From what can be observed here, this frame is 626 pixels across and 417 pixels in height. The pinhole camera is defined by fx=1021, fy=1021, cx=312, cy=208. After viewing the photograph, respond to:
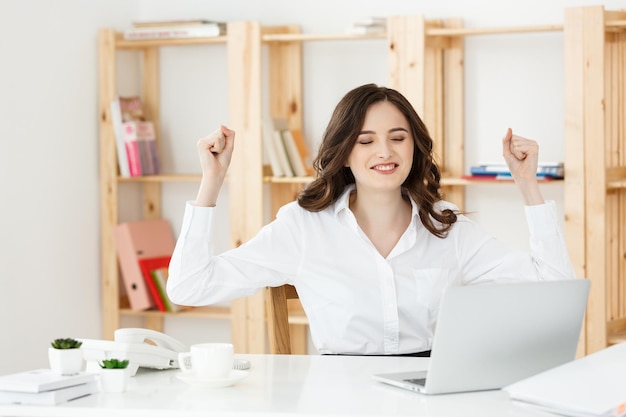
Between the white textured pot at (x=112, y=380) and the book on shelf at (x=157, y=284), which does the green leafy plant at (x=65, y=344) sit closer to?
the white textured pot at (x=112, y=380)

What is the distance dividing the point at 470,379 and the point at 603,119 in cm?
213

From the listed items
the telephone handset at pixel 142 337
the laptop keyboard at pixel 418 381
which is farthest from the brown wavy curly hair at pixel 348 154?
the laptop keyboard at pixel 418 381

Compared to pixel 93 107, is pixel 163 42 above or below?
above

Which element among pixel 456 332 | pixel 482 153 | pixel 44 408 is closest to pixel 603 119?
pixel 482 153

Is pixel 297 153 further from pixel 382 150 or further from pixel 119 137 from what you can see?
pixel 382 150

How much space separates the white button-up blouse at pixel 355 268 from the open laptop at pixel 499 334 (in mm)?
636

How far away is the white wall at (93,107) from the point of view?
13.0ft

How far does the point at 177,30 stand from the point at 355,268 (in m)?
2.05

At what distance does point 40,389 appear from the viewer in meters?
1.77

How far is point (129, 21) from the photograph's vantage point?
15.3ft

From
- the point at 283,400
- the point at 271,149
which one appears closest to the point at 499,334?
the point at 283,400

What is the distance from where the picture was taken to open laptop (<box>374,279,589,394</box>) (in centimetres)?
174

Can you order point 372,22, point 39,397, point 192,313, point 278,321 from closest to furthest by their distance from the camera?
point 39,397
point 278,321
point 372,22
point 192,313

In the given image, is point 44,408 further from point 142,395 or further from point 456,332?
point 456,332
